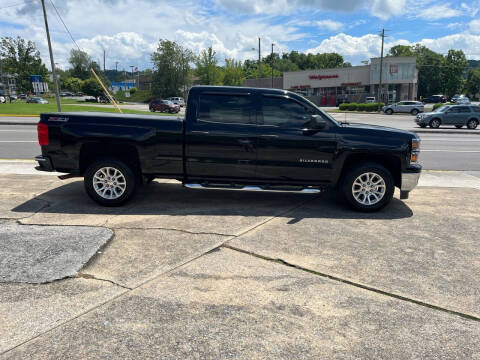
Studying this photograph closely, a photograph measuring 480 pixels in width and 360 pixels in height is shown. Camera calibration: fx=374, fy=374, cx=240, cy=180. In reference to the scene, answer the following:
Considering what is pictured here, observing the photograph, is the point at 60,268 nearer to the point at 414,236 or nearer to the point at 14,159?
the point at 414,236

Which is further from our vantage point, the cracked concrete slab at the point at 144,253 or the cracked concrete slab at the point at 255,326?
the cracked concrete slab at the point at 144,253

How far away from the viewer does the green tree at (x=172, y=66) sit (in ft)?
254

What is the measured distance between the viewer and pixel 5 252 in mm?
3986

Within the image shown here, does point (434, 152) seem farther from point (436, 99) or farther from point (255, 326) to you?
point (436, 99)

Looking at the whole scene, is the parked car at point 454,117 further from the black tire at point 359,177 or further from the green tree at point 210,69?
the green tree at point 210,69

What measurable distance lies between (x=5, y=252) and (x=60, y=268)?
32.8 inches

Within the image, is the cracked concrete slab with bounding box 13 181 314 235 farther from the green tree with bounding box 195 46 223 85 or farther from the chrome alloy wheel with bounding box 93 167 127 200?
the green tree with bounding box 195 46 223 85

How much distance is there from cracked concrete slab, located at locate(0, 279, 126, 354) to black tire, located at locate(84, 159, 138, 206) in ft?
7.77

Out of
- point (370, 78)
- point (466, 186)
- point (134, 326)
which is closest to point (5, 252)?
point (134, 326)

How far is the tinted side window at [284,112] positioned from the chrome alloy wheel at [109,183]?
237cm

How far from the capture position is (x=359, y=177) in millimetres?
5695

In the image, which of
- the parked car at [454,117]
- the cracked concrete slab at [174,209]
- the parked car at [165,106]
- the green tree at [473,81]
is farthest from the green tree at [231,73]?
the green tree at [473,81]

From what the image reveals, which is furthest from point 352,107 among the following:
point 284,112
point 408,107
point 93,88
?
point 93,88

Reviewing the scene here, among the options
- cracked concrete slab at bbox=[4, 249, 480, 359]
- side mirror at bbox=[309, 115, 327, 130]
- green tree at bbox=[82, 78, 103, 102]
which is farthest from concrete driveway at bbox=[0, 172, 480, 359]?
green tree at bbox=[82, 78, 103, 102]
